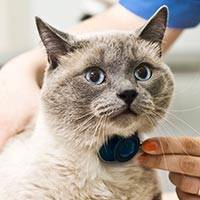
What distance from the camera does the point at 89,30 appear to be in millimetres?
1534

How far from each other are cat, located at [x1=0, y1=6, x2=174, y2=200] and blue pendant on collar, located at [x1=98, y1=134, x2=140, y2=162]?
0.04ft

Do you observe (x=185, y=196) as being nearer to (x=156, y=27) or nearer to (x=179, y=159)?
(x=179, y=159)

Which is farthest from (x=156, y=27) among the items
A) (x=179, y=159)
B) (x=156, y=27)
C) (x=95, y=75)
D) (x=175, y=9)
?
(x=175, y=9)

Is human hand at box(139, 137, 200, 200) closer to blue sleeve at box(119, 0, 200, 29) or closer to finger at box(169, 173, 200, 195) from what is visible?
finger at box(169, 173, 200, 195)

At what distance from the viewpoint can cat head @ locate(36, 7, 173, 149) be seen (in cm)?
102

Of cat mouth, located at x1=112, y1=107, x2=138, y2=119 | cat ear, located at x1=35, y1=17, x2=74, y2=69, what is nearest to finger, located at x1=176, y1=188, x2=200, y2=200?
cat mouth, located at x1=112, y1=107, x2=138, y2=119

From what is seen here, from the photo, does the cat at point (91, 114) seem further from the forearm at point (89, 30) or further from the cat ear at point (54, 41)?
the forearm at point (89, 30)

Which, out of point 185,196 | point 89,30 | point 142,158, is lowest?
point 185,196

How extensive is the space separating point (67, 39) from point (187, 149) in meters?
0.33

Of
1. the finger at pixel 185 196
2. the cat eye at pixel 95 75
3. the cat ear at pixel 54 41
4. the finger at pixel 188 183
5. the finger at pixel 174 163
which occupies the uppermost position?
the cat ear at pixel 54 41

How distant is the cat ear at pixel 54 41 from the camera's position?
1.07m

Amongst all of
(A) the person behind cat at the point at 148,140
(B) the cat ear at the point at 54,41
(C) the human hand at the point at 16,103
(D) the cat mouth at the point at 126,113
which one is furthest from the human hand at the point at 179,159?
(C) the human hand at the point at 16,103

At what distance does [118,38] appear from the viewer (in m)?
1.11

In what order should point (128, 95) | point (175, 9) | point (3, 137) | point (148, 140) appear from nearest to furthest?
point (128, 95), point (148, 140), point (3, 137), point (175, 9)
